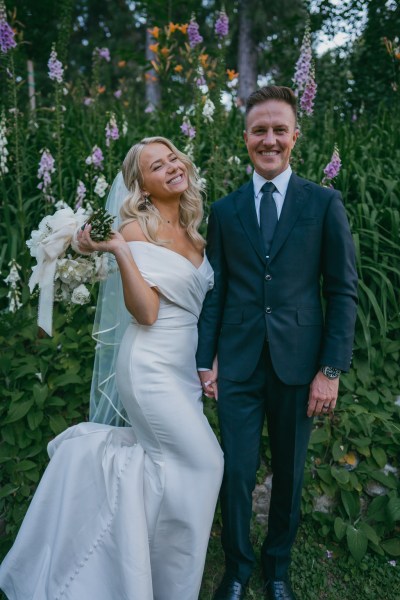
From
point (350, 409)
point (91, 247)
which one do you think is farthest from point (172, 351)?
point (350, 409)

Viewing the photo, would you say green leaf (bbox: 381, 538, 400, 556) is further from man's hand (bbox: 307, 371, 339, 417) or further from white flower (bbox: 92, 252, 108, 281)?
white flower (bbox: 92, 252, 108, 281)

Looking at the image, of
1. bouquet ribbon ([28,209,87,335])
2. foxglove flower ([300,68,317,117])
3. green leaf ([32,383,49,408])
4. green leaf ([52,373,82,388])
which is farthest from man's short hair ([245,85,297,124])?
green leaf ([32,383,49,408])

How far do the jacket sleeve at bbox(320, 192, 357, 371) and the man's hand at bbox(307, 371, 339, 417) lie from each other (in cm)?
9

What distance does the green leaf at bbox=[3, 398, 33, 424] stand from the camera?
9.62 ft

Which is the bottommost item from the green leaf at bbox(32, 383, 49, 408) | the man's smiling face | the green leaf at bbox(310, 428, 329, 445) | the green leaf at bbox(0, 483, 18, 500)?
the green leaf at bbox(0, 483, 18, 500)

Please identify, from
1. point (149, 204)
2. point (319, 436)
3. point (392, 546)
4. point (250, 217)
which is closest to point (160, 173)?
point (149, 204)

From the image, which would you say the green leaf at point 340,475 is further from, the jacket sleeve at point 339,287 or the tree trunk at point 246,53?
the tree trunk at point 246,53

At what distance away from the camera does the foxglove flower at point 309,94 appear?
3213mm

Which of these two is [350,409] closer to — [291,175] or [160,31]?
[291,175]

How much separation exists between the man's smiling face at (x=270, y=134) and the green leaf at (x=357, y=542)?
6.67ft

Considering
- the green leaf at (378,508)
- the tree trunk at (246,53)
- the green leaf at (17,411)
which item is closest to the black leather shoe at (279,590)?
the green leaf at (378,508)

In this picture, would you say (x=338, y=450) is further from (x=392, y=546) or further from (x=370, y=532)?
(x=392, y=546)

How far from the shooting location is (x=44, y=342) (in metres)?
3.25

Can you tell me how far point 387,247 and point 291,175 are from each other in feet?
6.08
